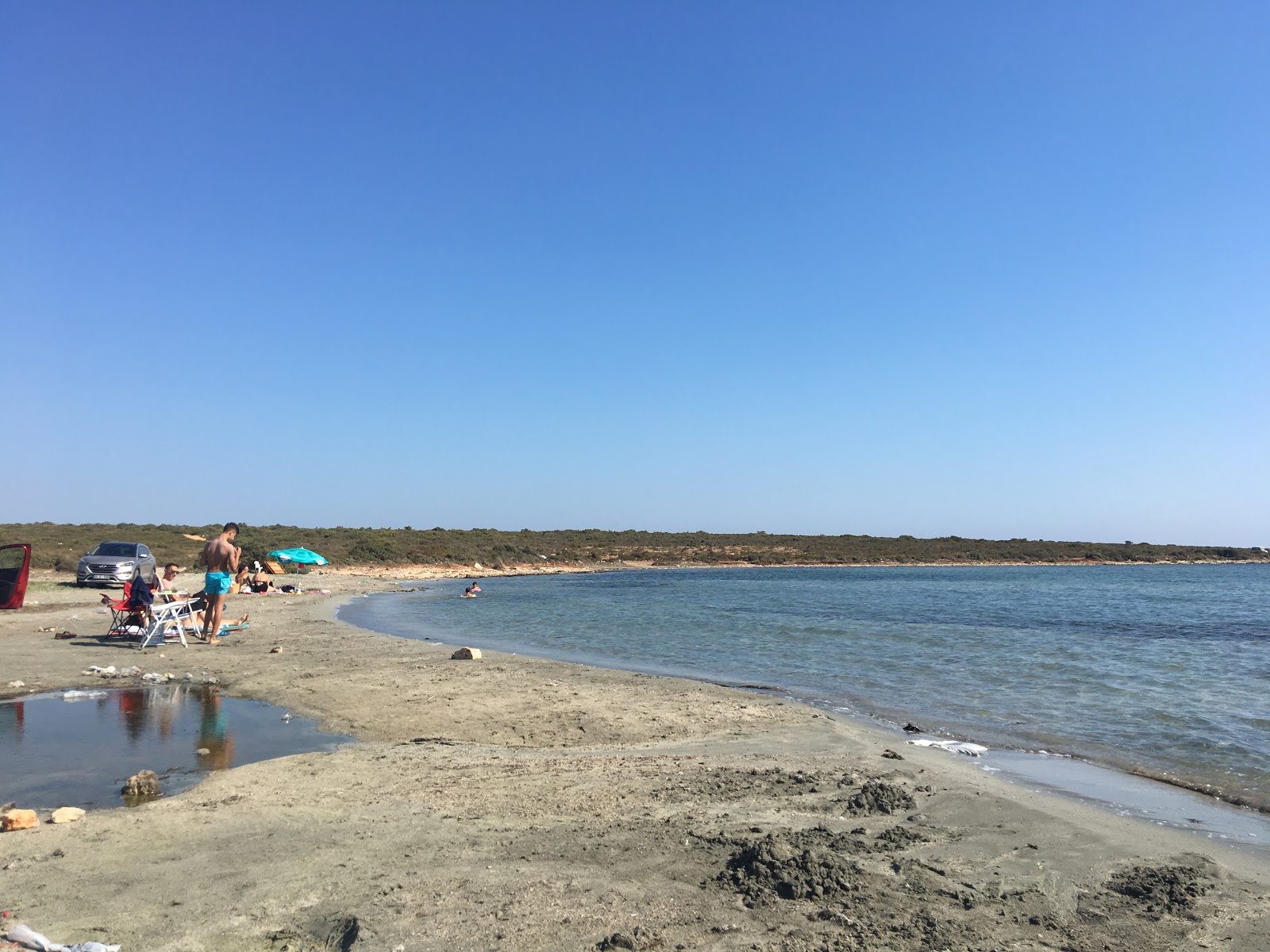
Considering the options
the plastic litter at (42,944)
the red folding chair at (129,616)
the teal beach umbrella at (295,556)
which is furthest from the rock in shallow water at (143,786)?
the teal beach umbrella at (295,556)

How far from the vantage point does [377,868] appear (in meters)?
4.84

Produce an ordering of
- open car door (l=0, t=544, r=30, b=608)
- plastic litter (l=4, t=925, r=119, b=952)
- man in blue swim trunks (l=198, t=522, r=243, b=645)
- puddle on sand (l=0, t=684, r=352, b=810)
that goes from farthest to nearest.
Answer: open car door (l=0, t=544, r=30, b=608) → man in blue swim trunks (l=198, t=522, r=243, b=645) → puddle on sand (l=0, t=684, r=352, b=810) → plastic litter (l=4, t=925, r=119, b=952)

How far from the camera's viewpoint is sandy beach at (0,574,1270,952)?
413cm

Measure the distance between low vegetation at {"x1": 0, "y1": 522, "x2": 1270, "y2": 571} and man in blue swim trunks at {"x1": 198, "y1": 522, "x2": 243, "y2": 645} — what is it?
25.4 metres

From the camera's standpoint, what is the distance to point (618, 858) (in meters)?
5.09

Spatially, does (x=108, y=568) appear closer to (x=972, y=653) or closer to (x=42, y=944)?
(x=972, y=653)

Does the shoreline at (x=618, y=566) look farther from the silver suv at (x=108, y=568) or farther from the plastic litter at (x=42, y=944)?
the plastic litter at (x=42, y=944)

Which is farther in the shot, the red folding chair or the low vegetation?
the low vegetation

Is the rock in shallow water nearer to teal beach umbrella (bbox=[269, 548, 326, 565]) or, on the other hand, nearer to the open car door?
the open car door

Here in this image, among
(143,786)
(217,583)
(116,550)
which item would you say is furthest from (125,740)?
(116,550)

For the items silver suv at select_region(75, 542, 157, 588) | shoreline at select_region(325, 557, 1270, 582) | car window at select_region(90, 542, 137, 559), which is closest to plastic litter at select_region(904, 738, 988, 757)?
silver suv at select_region(75, 542, 157, 588)

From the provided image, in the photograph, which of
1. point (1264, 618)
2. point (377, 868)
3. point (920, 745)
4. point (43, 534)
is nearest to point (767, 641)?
point (920, 745)

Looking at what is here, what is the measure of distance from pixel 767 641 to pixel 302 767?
46.9 ft

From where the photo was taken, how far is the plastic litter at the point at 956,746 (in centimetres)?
893
